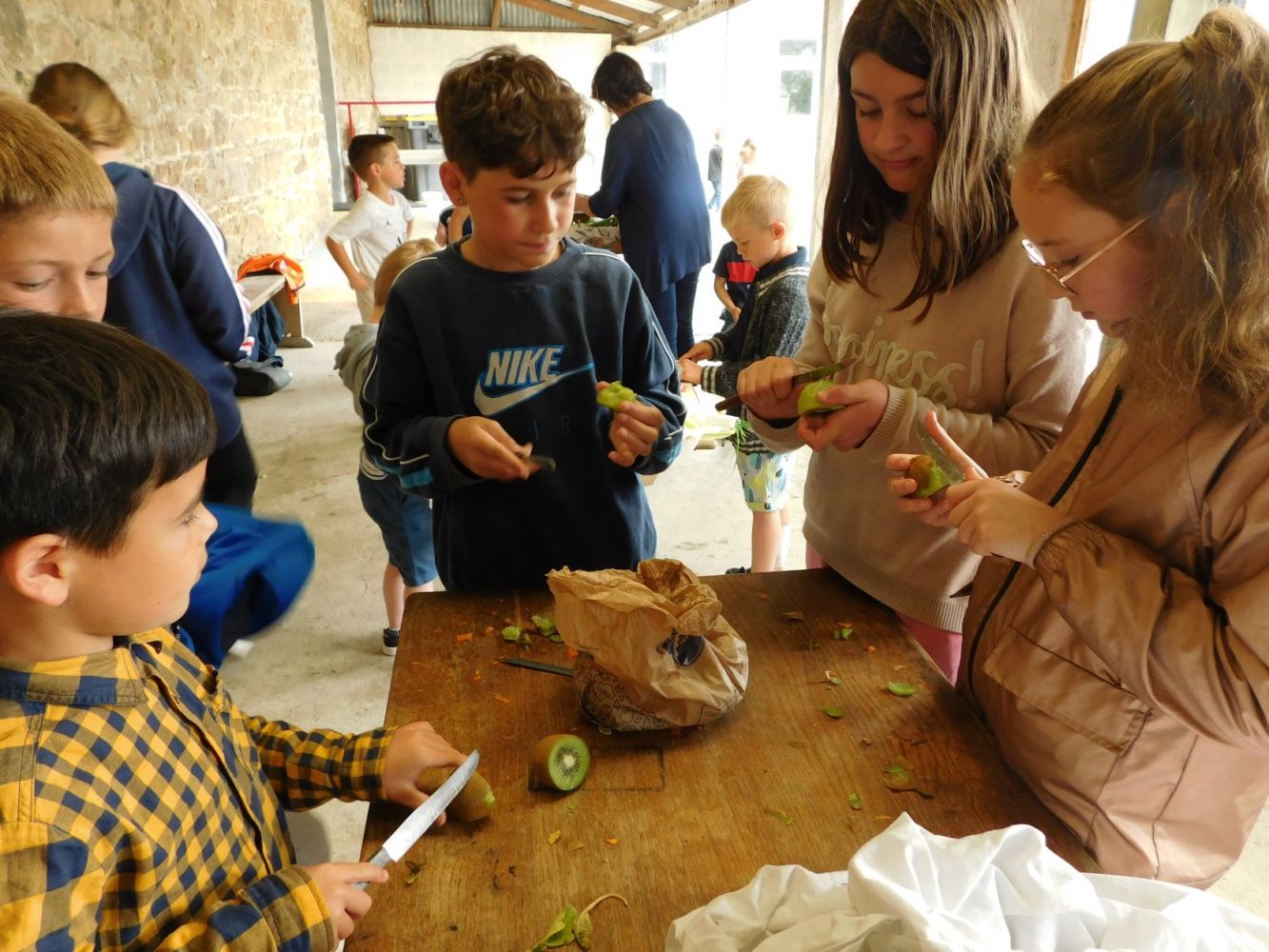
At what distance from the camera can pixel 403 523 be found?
284 cm

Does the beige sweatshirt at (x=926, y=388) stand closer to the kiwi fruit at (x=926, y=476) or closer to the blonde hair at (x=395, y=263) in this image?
the kiwi fruit at (x=926, y=476)

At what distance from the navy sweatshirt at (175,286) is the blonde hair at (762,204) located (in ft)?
5.79

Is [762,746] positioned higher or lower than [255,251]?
higher

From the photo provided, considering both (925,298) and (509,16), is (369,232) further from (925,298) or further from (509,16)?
(509,16)

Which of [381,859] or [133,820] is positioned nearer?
[133,820]

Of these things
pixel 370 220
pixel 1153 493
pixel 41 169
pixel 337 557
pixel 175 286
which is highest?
pixel 41 169

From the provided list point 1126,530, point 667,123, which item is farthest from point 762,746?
point 667,123

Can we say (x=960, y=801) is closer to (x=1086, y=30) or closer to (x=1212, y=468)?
(x=1212, y=468)

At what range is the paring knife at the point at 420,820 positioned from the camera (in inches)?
39.4

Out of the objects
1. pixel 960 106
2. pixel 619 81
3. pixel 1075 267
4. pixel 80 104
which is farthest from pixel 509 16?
pixel 1075 267

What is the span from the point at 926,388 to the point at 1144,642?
69 centimetres

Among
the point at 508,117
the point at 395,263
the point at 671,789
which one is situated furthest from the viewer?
the point at 395,263

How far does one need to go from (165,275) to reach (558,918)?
2.41 meters

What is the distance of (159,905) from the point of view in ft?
2.84
